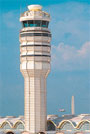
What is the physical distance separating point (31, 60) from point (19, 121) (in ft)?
75.7

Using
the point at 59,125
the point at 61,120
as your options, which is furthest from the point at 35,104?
the point at 61,120

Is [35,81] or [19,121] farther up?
[35,81]

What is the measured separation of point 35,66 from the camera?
5965 inches

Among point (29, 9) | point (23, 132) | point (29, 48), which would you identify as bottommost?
point (23, 132)

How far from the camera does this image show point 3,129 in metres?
168

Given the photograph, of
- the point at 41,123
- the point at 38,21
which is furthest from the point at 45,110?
the point at 38,21

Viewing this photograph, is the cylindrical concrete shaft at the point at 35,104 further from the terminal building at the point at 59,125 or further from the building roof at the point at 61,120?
the building roof at the point at 61,120

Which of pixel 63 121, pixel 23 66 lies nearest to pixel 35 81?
pixel 23 66

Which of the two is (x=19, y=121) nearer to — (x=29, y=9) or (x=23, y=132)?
(x=23, y=132)

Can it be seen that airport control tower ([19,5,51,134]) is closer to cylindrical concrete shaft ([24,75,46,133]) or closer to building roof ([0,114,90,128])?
cylindrical concrete shaft ([24,75,46,133])

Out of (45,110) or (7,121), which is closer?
(45,110)

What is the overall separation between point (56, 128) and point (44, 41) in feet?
94.1

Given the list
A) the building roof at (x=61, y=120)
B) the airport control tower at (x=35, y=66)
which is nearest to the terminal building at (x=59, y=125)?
the building roof at (x=61, y=120)

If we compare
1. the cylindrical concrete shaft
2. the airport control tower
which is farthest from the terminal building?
the airport control tower
